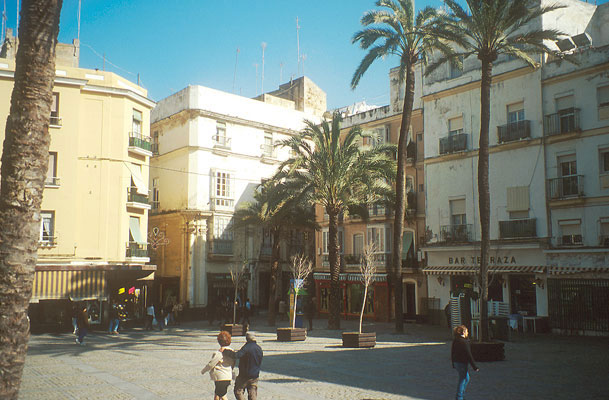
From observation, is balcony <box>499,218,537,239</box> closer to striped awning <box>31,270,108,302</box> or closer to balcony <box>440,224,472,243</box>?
balcony <box>440,224,472,243</box>

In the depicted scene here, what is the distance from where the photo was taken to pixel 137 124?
34750 millimetres

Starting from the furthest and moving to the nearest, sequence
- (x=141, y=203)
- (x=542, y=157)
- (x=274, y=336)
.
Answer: (x=141, y=203) → (x=542, y=157) → (x=274, y=336)

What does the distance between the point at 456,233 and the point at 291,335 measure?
1319cm

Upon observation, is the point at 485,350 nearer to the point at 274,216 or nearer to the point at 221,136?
the point at 274,216

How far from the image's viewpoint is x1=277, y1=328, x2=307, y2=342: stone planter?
→ 23812 mm

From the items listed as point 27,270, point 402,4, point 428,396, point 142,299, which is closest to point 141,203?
point 142,299

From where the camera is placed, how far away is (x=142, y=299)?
35688 mm

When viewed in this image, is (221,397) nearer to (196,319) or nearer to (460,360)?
(460,360)

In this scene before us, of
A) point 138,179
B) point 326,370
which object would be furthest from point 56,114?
point 326,370

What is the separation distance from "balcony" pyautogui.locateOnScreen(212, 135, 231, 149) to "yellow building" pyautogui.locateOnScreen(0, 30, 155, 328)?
7.34 meters

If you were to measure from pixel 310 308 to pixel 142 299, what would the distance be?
11.7 m

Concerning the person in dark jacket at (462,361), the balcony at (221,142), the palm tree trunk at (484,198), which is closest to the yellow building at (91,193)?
the balcony at (221,142)

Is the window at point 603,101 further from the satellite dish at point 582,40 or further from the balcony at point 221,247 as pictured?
the balcony at point 221,247

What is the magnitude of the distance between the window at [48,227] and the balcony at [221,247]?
41.7 feet
